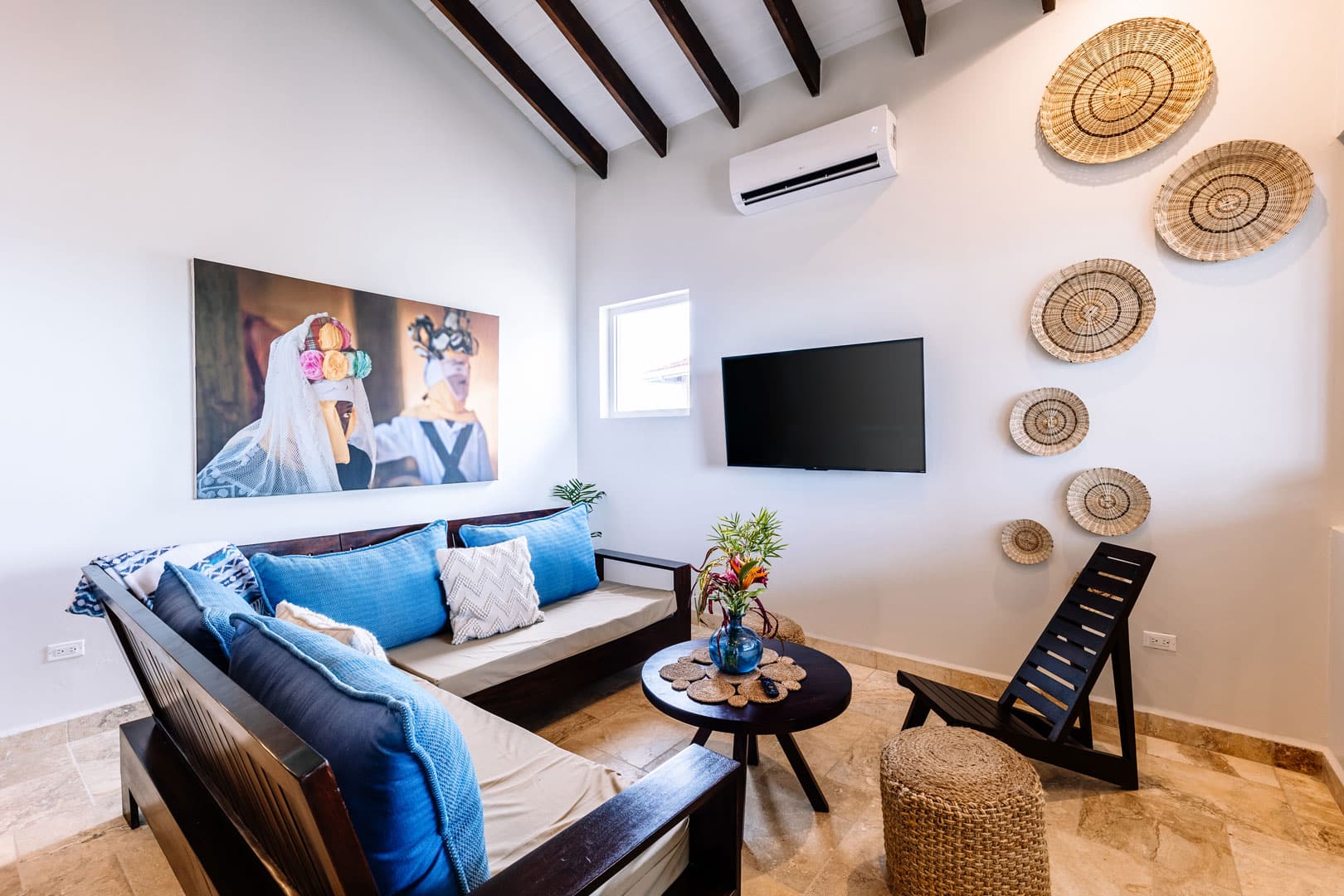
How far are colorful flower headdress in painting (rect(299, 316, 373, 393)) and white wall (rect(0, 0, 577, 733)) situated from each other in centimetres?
29

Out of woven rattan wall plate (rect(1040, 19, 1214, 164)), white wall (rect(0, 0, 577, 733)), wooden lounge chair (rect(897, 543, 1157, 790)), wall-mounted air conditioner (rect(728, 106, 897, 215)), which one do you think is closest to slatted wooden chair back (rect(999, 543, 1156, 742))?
wooden lounge chair (rect(897, 543, 1157, 790))

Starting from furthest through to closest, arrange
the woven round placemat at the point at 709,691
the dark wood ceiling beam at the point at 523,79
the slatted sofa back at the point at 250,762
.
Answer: the dark wood ceiling beam at the point at 523,79
the woven round placemat at the point at 709,691
the slatted sofa back at the point at 250,762

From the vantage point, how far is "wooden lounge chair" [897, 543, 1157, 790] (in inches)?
83.5

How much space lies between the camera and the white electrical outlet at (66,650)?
252 cm

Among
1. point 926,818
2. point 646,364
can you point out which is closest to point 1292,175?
point 926,818

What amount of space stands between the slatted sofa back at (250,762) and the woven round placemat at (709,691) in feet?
3.84

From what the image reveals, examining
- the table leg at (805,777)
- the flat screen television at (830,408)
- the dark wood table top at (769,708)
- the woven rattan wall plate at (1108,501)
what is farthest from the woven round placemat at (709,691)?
the woven rattan wall plate at (1108,501)

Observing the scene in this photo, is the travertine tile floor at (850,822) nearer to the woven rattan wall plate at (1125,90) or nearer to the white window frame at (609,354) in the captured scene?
the white window frame at (609,354)

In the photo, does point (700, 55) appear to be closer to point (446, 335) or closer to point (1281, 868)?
point (446, 335)

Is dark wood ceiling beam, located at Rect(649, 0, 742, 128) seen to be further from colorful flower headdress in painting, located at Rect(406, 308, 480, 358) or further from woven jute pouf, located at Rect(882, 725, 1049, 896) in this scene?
woven jute pouf, located at Rect(882, 725, 1049, 896)

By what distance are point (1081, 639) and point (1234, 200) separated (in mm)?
1808

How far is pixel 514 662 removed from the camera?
8.11 feet

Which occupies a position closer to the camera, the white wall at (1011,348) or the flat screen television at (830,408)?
the white wall at (1011,348)

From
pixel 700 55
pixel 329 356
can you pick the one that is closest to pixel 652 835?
pixel 329 356
